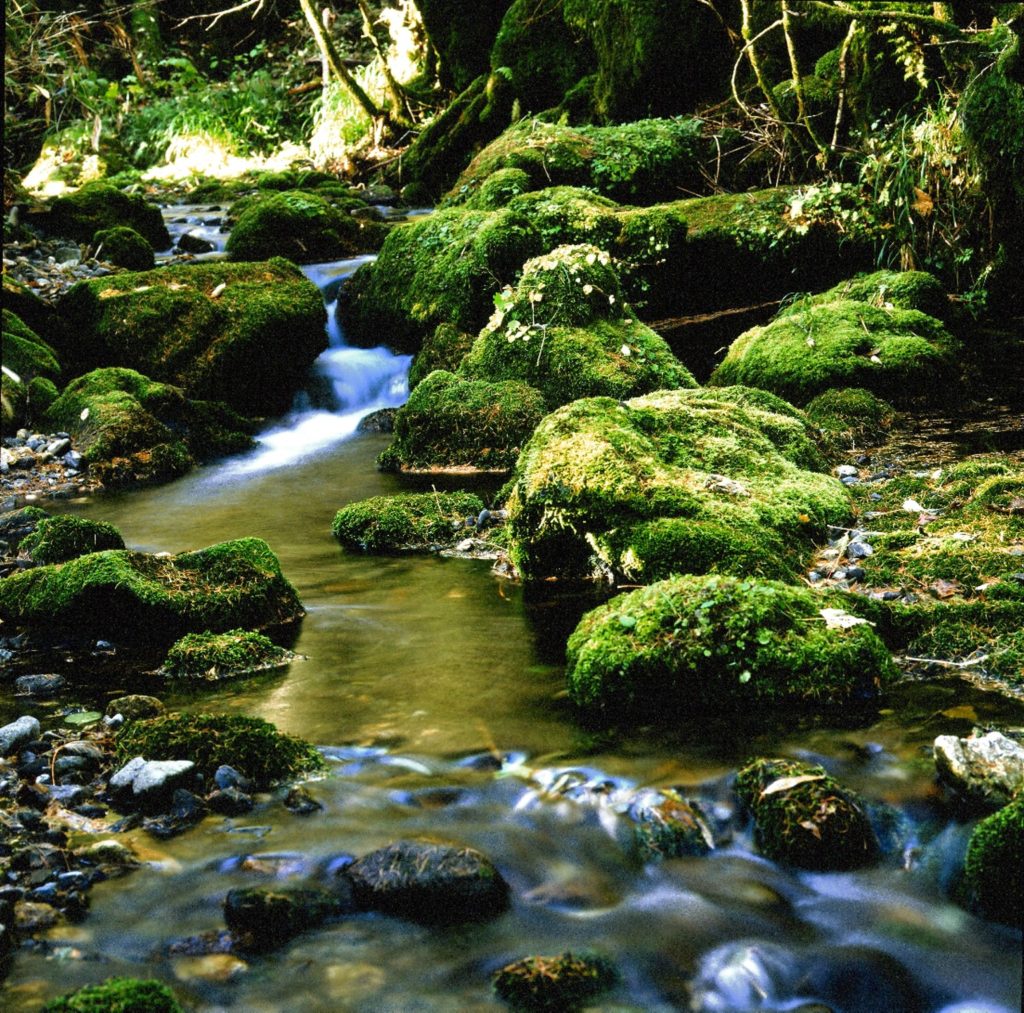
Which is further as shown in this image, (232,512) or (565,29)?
(565,29)

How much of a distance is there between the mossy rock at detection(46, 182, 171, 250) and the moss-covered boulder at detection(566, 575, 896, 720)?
41.2 ft

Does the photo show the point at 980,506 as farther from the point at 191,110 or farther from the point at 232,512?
the point at 191,110

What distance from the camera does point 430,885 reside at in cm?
289

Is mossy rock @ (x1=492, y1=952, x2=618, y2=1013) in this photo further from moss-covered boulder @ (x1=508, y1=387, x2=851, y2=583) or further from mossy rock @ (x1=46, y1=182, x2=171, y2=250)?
mossy rock @ (x1=46, y1=182, x2=171, y2=250)

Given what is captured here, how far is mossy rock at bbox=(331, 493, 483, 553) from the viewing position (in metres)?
6.55

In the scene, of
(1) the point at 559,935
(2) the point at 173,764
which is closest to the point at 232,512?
(2) the point at 173,764

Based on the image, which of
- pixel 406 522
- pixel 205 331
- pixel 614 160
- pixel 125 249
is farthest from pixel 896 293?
pixel 125 249

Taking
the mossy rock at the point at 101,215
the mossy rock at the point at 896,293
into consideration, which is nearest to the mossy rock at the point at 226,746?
the mossy rock at the point at 896,293

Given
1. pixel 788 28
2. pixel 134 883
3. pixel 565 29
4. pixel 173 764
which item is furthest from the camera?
pixel 565 29

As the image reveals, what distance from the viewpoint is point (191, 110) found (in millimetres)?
21703

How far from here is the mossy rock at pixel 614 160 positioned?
1241 centimetres

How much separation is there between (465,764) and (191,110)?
21.3 meters

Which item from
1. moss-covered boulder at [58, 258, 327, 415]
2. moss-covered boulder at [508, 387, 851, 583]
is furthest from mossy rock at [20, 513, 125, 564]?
moss-covered boulder at [58, 258, 327, 415]

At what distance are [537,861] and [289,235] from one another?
12.5m
